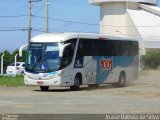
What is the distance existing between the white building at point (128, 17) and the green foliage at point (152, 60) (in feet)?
49.5

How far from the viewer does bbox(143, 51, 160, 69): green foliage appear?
3285 inches

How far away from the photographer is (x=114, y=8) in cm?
10806

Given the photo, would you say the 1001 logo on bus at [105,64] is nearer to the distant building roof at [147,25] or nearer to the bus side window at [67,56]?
the bus side window at [67,56]

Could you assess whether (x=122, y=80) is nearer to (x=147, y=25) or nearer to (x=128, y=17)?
(x=147, y=25)

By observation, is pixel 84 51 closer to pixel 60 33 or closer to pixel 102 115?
pixel 60 33

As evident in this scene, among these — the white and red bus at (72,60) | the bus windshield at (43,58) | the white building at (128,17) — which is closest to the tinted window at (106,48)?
the white and red bus at (72,60)

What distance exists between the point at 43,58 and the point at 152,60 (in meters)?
56.0

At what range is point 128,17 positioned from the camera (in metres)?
105

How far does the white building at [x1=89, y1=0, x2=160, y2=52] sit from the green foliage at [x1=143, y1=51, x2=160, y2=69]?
15.1 meters

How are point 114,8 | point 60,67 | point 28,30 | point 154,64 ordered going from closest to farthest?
point 60,67
point 28,30
point 154,64
point 114,8

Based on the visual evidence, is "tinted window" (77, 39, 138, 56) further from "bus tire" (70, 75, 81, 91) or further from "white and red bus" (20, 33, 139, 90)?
"bus tire" (70, 75, 81, 91)

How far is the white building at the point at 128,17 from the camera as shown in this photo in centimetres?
10369

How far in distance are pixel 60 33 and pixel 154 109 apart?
13105 millimetres

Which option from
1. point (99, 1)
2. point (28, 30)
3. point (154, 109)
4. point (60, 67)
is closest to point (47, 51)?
point (60, 67)
